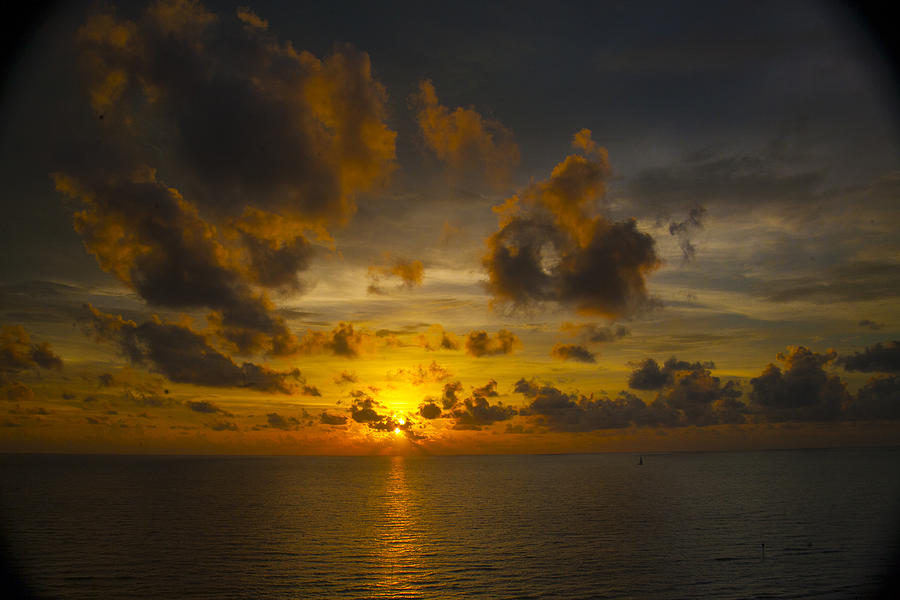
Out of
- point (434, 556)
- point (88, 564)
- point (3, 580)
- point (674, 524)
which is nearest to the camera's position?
point (3, 580)

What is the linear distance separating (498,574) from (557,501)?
92.2 m

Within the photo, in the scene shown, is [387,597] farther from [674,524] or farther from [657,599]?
[674,524]

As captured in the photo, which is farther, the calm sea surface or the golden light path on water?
the golden light path on water

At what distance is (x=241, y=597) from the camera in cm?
6009

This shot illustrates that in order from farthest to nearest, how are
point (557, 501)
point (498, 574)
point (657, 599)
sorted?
point (557, 501) → point (498, 574) → point (657, 599)

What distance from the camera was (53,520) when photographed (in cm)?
11062

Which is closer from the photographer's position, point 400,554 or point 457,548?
point 400,554

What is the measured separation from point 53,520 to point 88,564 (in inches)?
1929

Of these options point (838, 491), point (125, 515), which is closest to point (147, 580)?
point (125, 515)

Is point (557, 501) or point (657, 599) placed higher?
point (657, 599)

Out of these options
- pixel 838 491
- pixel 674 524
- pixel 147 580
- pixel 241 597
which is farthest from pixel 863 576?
pixel 838 491

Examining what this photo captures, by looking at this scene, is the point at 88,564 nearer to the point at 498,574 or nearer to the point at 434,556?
the point at 434,556

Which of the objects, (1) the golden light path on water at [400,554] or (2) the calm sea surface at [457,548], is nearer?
(2) the calm sea surface at [457,548]

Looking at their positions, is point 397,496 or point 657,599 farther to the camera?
point 397,496
